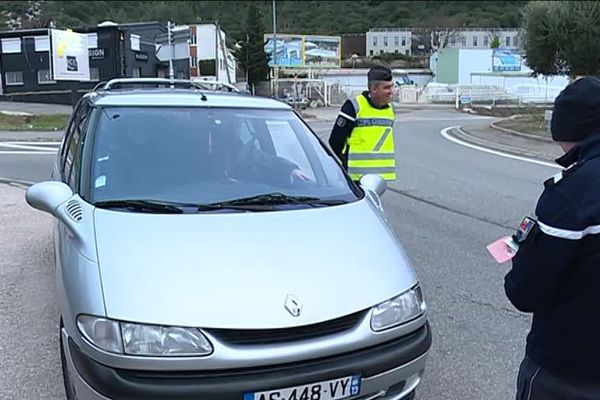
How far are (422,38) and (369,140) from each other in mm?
127722

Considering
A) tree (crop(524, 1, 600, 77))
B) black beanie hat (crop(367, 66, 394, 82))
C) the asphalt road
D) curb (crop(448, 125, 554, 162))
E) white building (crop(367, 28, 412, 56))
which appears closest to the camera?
the asphalt road

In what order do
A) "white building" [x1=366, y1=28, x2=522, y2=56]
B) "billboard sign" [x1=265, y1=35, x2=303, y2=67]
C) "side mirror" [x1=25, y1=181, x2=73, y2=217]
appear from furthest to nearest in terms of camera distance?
"white building" [x1=366, y1=28, x2=522, y2=56]
"billboard sign" [x1=265, y1=35, x2=303, y2=67]
"side mirror" [x1=25, y1=181, x2=73, y2=217]

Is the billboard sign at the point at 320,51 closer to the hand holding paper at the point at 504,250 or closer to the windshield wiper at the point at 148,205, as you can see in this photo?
Answer: the windshield wiper at the point at 148,205

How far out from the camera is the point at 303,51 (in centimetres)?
6269

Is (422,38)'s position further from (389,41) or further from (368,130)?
(368,130)

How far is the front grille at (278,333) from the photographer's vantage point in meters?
2.45

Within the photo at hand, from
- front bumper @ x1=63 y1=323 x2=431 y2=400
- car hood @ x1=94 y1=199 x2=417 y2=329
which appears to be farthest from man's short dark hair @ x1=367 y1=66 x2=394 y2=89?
front bumper @ x1=63 y1=323 x2=431 y2=400

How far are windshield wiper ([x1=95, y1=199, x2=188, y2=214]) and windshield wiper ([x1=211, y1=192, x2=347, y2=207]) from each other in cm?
22

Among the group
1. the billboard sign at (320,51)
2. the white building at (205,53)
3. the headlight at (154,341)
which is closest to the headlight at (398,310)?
the headlight at (154,341)

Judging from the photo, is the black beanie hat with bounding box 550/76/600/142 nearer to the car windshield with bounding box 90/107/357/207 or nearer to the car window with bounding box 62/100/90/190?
the car windshield with bounding box 90/107/357/207

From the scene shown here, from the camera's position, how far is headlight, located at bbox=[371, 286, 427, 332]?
2.70 meters

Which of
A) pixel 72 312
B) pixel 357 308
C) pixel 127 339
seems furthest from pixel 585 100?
pixel 72 312

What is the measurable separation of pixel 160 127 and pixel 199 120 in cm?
26

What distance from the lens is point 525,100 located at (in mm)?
52469
